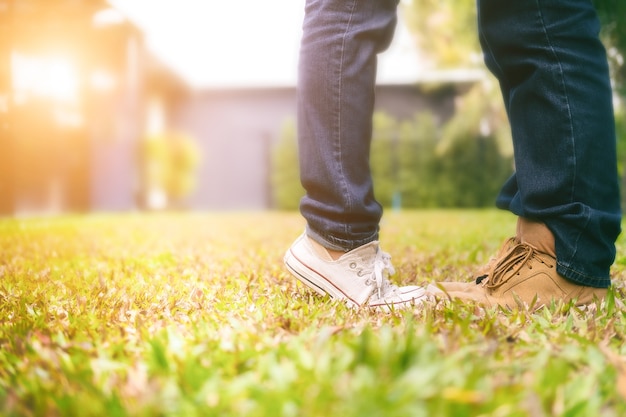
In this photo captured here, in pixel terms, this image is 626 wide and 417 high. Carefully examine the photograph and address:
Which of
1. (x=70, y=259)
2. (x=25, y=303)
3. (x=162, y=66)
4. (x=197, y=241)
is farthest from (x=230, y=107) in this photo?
(x=25, y=303)

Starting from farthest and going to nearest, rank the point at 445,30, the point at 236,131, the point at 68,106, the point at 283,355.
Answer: the point at 236,131 < the point at 445,30 < the point at 68,106 < the point at 283,355

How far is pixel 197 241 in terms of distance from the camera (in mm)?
3502

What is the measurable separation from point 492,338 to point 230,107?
1429 centimetres

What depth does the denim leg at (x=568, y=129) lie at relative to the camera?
1.28m

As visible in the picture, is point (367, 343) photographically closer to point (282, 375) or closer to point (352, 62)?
point (282, 375)

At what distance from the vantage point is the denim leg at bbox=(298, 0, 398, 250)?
1278mm

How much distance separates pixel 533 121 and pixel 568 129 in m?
0.08

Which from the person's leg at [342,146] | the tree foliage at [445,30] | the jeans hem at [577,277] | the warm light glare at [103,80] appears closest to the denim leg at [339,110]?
the person's leg at [342,146]

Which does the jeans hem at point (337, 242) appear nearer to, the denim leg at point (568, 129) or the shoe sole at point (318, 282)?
the shoe sole at point (318, 282)

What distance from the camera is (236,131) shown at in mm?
14750

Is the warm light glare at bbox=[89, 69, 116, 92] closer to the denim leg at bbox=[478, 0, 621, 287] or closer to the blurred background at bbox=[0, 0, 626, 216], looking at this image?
the blurred background at bbox=[0, 0, 626, 216]

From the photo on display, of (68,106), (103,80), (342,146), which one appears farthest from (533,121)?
(103,80)

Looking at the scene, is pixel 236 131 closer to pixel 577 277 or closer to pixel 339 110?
pixel 339 110

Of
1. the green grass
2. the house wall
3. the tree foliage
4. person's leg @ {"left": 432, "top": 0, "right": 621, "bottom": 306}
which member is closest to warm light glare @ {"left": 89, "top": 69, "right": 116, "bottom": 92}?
the tree foliage
